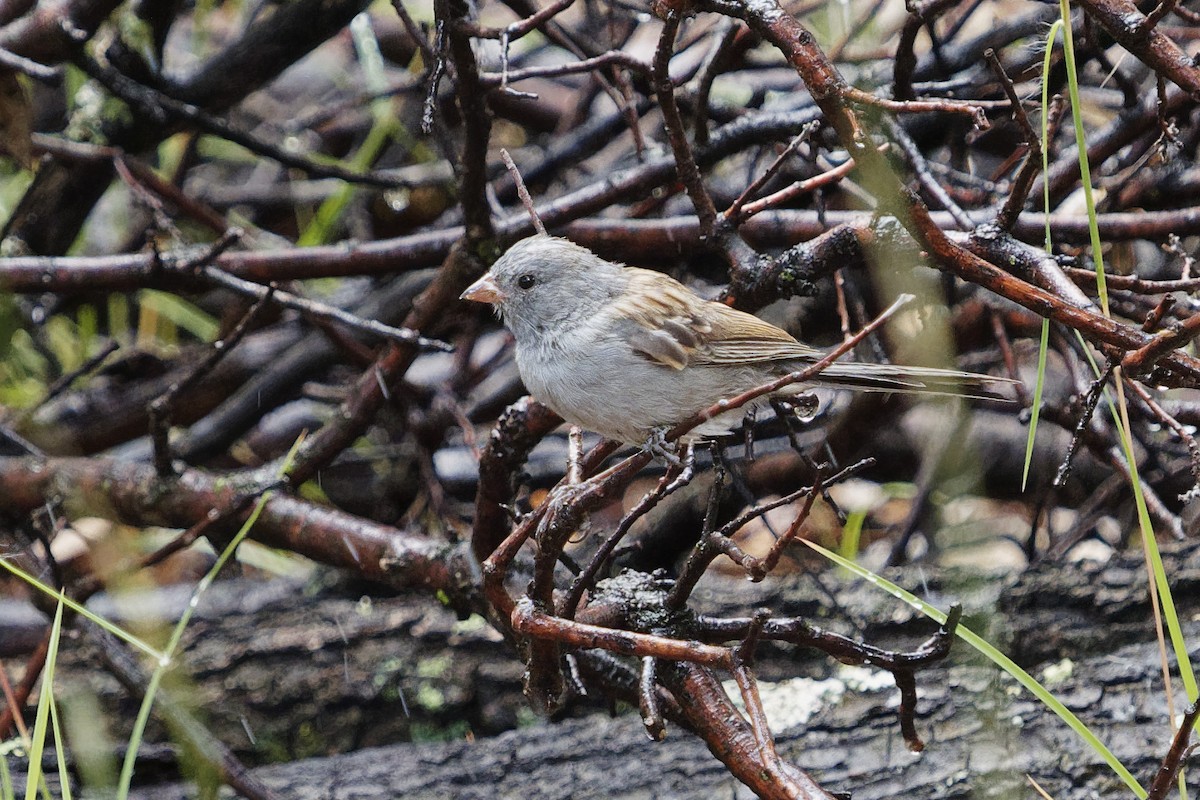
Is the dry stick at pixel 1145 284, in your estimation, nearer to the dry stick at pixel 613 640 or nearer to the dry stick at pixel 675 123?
the dry stick at pixel 675 123

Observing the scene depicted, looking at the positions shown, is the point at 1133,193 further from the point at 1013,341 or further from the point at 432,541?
the point at 432,541

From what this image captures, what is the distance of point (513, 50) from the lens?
5488 mm

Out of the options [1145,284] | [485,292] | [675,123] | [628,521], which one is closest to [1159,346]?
[1145,284]

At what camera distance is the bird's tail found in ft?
7.89

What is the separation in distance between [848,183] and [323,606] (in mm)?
2110

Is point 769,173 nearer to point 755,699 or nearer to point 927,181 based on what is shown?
point 927,181

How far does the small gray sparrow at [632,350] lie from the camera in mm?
2502

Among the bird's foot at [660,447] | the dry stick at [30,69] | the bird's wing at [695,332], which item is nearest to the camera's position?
the bird's foot at [660,447]

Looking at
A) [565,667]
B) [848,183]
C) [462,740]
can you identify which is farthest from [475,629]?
[848,183]

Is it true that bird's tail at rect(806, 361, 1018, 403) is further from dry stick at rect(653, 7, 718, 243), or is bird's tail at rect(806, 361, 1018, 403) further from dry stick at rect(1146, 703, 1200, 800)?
dry stick at rect(1146, 703, 1200, 800)

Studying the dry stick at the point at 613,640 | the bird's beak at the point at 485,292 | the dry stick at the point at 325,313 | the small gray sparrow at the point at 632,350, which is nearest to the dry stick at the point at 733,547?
the dry stick at the point at 613,640

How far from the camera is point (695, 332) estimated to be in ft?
9.10

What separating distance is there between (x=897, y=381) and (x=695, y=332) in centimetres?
51

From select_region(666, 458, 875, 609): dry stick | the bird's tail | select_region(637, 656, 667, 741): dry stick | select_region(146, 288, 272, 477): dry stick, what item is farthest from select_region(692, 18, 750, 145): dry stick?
select_region(637, 656, 667, 741): dry stick
